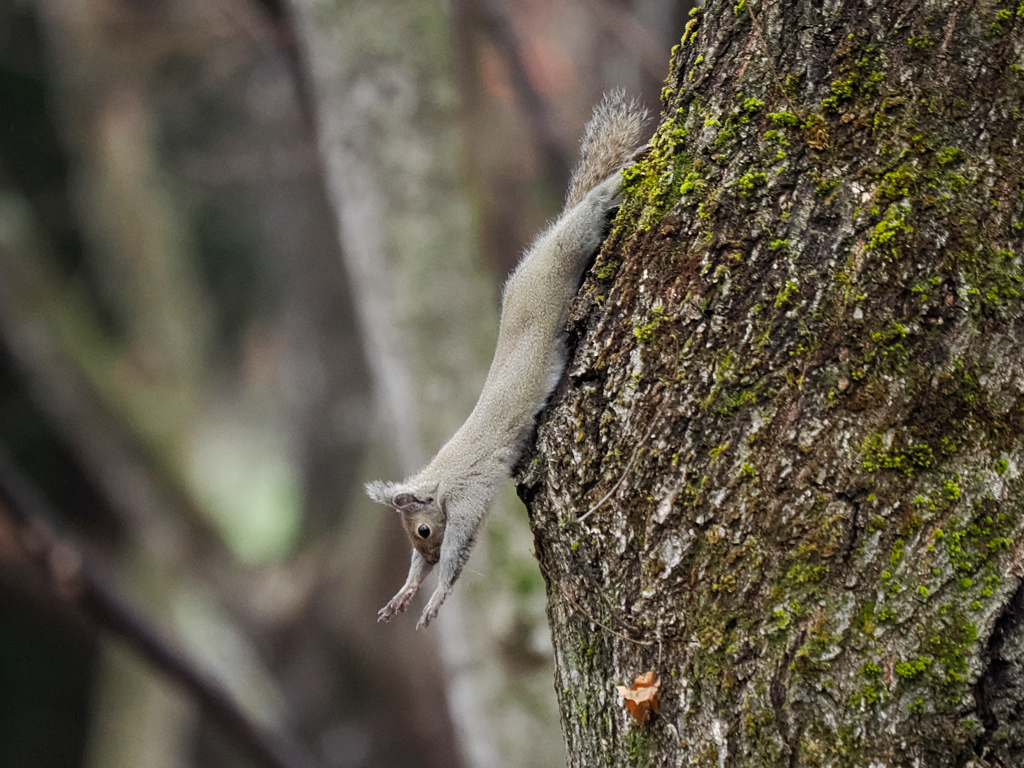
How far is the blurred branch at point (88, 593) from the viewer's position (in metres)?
3.98

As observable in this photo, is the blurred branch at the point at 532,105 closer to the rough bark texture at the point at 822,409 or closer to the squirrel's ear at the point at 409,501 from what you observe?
the squirrel's ear at the point at 409,501

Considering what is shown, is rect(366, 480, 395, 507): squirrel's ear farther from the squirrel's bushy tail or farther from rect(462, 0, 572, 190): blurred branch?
rect(462, 0, 572, 190): blurred branch

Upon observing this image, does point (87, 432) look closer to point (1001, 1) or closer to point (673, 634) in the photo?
point (673, 634)

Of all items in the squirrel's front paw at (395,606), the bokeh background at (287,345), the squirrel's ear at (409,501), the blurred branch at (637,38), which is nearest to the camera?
the squirrel's front paw at (395,606)

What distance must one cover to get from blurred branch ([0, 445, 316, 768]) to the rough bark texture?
2.92m

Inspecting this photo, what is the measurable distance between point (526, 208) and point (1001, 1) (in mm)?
6738

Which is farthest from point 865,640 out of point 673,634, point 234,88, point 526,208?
point 234,88

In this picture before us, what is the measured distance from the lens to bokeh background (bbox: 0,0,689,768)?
17.1ft

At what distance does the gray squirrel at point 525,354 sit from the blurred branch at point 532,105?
3387 millimetres

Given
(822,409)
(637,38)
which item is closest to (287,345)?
(637,38)

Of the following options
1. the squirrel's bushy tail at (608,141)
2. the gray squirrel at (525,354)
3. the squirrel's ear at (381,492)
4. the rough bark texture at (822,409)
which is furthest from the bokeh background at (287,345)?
the rough bark texture at (822,409)

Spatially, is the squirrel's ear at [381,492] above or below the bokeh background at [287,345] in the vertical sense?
below

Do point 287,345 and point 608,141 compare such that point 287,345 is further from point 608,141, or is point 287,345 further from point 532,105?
point 608,141

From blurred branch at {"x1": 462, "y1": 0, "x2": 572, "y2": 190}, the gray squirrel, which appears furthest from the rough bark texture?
blurred branch at {"x1": 462, "y1": 0, "x2": 572, "y2": 190}
